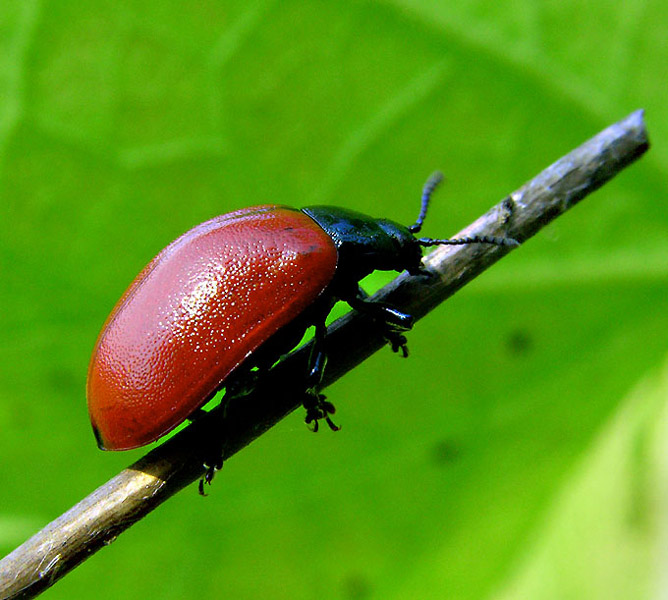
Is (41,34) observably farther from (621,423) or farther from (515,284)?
(621,423)

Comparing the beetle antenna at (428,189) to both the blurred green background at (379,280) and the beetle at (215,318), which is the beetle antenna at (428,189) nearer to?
the blurred green background at (379,280)

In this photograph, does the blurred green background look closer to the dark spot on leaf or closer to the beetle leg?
A: the dark spot on leaf

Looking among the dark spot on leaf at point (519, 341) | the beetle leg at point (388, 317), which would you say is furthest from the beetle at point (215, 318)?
the dark spot on leaf at point (519, 341)

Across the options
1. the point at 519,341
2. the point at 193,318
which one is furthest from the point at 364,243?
the point at 519,341

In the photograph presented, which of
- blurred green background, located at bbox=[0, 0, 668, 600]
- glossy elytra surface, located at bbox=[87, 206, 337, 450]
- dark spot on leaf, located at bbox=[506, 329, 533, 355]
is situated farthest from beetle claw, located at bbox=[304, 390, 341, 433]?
dark spot on leaf, located at bbox=[506, 329, 533, 355]

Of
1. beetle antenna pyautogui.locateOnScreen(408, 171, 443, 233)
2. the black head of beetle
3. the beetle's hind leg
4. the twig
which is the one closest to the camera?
the twig

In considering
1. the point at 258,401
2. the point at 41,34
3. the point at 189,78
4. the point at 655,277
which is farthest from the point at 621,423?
the point at 41,34
